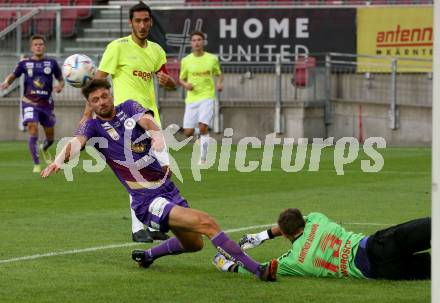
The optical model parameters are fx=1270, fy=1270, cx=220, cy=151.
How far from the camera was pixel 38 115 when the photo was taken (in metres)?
23.4

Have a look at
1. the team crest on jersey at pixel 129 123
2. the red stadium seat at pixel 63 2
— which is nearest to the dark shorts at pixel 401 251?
Answer: the team crest on jersey at pixel 129 123

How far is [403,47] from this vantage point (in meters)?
33.4

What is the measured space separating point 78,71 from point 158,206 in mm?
3610

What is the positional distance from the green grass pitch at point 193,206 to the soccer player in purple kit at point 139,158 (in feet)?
1.00

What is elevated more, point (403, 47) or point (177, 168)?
point (403, 47)

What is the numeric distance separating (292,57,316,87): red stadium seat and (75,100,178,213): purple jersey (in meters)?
21.9

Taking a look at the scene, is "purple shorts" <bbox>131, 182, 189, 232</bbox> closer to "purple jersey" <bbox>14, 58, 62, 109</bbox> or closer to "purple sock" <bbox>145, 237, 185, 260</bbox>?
"purple sock" <bbox>145, 237, 185, 260</bbox>

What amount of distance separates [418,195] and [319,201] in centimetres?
166

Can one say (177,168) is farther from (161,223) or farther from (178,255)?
(161,223)

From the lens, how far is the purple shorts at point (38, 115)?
2327cm

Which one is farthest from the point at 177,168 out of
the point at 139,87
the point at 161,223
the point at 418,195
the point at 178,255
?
the point at 161,223

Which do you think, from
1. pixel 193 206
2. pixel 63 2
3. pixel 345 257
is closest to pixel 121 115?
pixel 345 257

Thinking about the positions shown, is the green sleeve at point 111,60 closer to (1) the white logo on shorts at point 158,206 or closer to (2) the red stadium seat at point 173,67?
(1) the white logo on shorts at point 158,206

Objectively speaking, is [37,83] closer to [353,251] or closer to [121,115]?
[121,115]
